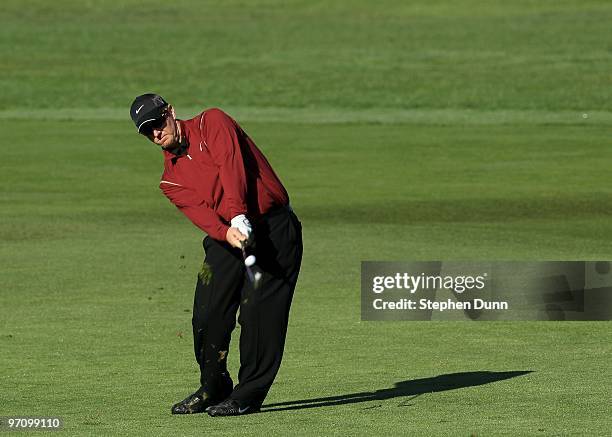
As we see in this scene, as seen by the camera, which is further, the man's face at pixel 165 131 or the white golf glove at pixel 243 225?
the man's face at pixel 165 131

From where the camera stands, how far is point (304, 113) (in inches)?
1623

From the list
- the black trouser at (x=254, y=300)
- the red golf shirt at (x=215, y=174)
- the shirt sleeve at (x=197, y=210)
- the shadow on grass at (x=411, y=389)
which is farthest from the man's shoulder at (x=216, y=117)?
the shadow on grass at (x=411, y=389)

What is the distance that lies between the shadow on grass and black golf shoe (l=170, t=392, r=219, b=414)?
0.32 metres

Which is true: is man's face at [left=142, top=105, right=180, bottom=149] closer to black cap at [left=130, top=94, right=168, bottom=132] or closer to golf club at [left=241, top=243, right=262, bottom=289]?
black cap at [left=130, top=94, right=168, bottom=132]

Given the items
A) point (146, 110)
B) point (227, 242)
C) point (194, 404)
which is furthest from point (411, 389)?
point (146, 110)

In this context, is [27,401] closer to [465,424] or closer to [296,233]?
[296,233]

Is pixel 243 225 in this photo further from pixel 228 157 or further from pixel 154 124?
pixel 154 124

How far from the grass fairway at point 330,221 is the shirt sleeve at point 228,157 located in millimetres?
1175

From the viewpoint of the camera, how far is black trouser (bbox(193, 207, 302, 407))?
934cm

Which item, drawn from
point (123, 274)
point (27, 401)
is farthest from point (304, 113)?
point (27, 401)

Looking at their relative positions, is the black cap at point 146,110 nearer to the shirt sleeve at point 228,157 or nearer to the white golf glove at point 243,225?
the shirt sleeve at point 228,157

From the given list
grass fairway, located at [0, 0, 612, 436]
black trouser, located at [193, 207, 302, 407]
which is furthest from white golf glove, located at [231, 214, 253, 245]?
grass fairway, located at [0, 0, 612, 436]

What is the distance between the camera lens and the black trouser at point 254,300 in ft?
30.6

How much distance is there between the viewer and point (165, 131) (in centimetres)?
912
